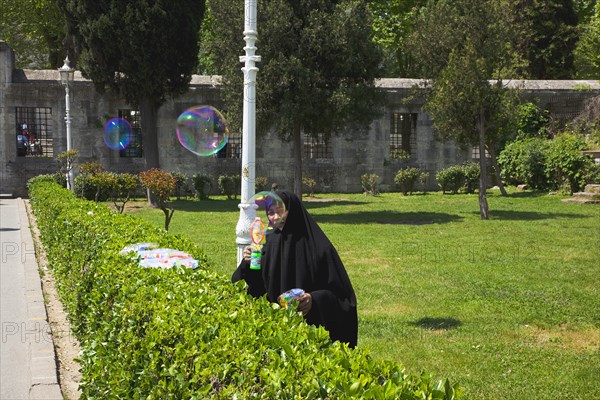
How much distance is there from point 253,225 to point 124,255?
1791 millimetres

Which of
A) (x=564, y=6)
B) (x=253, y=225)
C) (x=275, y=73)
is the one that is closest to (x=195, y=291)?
(x=253, y=225)

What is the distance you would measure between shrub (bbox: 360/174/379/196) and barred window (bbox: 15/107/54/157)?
41.7 ft

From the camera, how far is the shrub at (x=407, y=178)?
1163 inches

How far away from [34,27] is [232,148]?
15.6 m

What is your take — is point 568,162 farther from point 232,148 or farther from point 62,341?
point 62,341

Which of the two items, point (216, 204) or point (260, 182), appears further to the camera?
point (260, 182)

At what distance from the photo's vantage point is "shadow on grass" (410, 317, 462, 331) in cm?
785

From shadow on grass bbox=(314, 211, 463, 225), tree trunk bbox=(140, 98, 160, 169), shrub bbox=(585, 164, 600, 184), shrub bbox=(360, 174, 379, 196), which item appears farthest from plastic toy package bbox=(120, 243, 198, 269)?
shrub bbox=(360, 174, 379, 196)

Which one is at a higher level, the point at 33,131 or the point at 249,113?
the point at 33,131

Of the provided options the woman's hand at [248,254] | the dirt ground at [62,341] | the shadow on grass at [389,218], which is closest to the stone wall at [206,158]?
the shadow on grass at [389,218]

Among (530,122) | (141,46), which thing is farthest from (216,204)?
(530,122)

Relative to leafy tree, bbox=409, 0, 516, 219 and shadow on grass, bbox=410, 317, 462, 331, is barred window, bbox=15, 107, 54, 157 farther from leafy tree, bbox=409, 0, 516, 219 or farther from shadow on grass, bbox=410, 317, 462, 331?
shadow on grass, bbox=410, 317, 462, 331

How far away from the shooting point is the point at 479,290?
9703mm

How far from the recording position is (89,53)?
2508 centimetres
